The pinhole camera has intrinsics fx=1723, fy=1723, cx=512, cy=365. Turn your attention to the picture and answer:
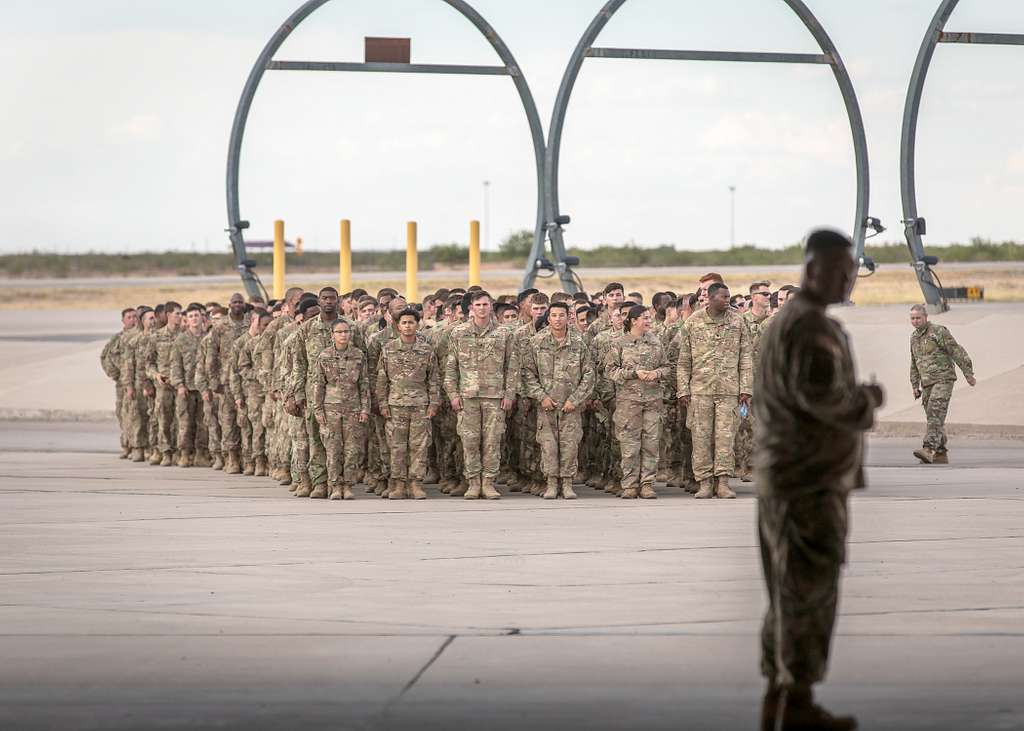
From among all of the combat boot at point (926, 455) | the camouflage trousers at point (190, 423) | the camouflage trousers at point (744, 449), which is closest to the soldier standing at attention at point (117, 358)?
the camouflage trousers at point (190, 423)

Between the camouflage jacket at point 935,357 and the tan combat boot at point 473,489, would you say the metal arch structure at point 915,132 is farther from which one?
the tan combat boot at point 473,489

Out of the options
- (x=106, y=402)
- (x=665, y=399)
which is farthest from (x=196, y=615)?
(x=106, y=402)

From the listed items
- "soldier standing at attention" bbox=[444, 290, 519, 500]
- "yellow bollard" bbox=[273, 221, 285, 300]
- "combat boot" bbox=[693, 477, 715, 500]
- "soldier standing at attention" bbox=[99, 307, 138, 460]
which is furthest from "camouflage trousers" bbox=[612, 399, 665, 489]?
"yellow bollard" bbox=[273, 221, 285, 300]

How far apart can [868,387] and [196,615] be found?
14.5ft

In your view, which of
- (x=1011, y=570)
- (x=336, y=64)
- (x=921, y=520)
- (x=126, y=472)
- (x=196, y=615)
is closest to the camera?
(x=196, y=615)

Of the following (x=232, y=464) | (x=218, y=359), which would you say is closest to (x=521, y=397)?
(x=232, y=464)

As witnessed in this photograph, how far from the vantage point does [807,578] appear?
21.1ft

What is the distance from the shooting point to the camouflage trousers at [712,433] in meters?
15.4

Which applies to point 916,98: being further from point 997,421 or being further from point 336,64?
point 336,64

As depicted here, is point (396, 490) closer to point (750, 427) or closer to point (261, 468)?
point (261, 468)

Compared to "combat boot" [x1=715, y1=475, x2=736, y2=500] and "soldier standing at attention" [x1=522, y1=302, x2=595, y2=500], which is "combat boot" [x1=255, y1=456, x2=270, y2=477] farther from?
"combat boot" [x1=715, y1=475, x2=736, y2=500]

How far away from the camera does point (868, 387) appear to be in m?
6.32

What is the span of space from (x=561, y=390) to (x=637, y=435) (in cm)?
79

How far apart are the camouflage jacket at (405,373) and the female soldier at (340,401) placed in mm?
176
